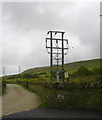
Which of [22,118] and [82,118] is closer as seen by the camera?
[82,118]

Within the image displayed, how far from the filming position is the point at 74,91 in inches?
380

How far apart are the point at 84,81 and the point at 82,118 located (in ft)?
9.12

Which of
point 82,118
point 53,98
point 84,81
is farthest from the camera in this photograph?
point 53,98

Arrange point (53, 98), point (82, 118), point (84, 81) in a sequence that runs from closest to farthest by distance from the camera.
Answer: point (82, 118) → point (84, 81) → point (53, 98)

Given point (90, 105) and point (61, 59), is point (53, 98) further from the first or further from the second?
point (61, 59)

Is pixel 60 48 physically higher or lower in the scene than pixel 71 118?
higher

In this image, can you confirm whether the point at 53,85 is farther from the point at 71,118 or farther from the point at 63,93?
the point at 71,118

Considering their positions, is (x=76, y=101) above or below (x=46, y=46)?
below

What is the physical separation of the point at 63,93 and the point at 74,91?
0.81 m

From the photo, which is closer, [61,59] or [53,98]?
[53,98]

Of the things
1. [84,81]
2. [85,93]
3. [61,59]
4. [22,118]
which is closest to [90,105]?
[85,93]

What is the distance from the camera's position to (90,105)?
893 centimetres

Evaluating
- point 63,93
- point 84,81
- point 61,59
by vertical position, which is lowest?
point 63,93

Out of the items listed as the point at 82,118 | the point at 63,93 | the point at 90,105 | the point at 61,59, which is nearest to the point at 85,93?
the point at 90,105
